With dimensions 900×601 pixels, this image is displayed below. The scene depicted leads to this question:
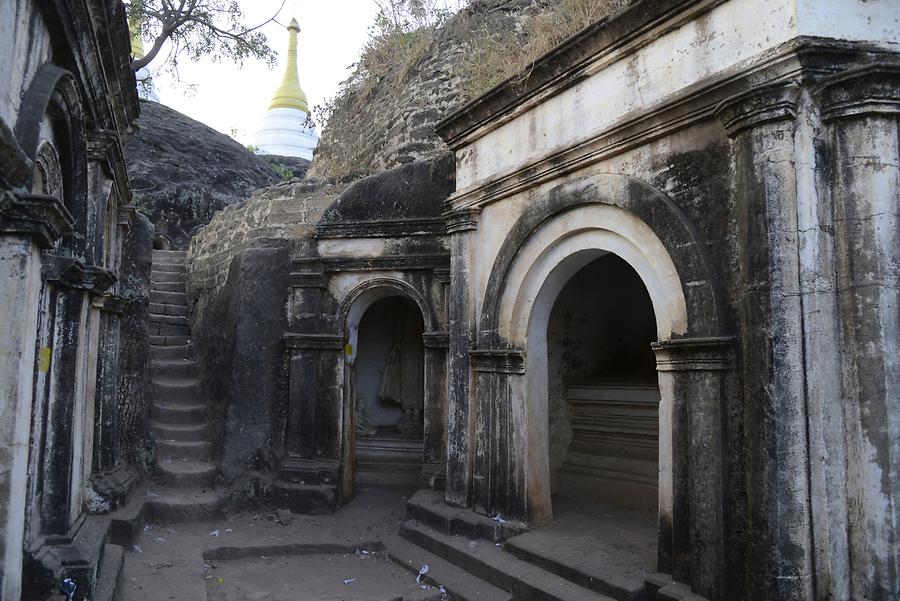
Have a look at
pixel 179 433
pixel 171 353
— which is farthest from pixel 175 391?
pixel 171 353

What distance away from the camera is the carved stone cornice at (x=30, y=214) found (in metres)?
3.33

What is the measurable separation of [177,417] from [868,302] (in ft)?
25.7

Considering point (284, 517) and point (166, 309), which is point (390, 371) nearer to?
point (284, 517)

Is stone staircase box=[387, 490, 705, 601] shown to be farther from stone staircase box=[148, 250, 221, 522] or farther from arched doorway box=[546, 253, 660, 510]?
stone staircase box=[148, 250, 221, 522]

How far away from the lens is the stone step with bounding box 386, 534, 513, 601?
5.29 meters

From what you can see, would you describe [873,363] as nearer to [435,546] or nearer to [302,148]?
[435,546]

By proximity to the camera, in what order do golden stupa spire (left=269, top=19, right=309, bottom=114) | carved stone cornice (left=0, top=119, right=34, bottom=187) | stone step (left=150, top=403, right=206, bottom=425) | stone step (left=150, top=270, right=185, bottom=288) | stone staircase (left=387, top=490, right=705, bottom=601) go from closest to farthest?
carved stone cornice (left=0, top=119, right=34, bottom=187), stone staircase (left=387, top=490, right=705, bottom=601), stone step (left=150, top=403, right=206, bottom=425), stone step (left=150, top=270, right=185, bottom=288), golden stupa spire (left=269, top=19, right=309, bottom=114)

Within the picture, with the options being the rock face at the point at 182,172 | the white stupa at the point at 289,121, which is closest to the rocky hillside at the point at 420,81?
the rock face at the point at 182,172

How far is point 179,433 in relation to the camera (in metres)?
8.41

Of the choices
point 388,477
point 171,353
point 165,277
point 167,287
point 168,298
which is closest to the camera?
point 388,477

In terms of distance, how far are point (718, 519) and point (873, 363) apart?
1.26 metres

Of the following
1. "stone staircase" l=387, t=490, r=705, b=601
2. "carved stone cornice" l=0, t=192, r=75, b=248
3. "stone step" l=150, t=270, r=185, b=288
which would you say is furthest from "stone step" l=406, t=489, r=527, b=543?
"stone step" l=150, t=270, r=185, b=288

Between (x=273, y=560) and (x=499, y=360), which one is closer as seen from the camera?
(x=499, y=360)

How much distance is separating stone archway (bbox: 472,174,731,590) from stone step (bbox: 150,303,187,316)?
20.6 feet
